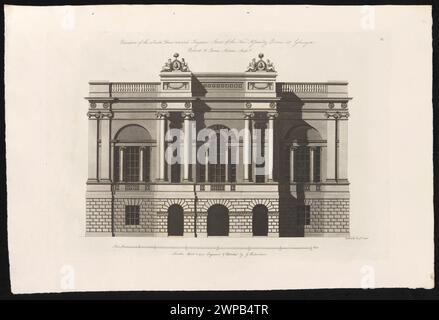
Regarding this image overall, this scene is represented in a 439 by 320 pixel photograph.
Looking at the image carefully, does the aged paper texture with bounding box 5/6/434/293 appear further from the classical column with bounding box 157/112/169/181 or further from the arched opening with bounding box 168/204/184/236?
the classical column with bounding box 157/112/169/181

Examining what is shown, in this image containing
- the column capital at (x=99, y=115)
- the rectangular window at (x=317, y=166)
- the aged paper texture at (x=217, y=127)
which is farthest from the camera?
the rectangular window at (x=317, y=166)

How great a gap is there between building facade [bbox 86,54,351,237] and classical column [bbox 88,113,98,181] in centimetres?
1

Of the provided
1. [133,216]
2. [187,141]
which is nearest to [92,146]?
[133,216]

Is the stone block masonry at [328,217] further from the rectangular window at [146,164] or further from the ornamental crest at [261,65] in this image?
the rectangular window at [146,164]

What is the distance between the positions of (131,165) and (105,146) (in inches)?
15.8

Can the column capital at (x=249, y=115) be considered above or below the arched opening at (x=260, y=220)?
above

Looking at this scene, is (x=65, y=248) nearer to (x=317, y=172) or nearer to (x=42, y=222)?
(x=42, y=222)

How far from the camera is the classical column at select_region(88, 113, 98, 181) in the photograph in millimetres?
9203

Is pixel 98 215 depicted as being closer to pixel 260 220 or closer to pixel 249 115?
pixel 260 220

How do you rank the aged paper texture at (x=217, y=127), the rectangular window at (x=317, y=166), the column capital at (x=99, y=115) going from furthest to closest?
1. the rectangular window at (x=317, y=166)
2. the column capital at (x=99, y=115)
3. the aged paper texture at (x=217, y=127)

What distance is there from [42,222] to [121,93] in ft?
6.13

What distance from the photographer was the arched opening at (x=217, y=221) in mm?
9242

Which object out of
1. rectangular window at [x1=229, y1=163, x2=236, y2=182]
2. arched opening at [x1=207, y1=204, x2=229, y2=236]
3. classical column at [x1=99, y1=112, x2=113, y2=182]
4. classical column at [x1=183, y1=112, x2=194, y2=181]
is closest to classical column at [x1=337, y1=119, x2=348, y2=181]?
rectangular window at [x1=229, y1=163, x2=236, y2=182]

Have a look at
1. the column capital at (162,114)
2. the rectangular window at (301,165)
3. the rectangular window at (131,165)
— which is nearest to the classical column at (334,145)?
the rectangular window at (301,165)
